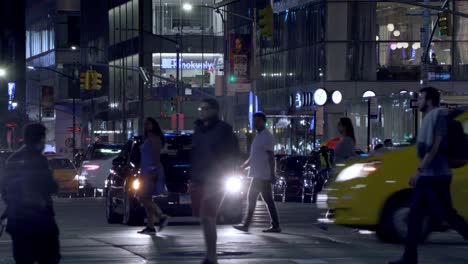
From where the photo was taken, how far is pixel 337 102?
181 feet

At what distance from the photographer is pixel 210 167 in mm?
12633

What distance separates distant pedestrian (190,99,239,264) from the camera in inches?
497

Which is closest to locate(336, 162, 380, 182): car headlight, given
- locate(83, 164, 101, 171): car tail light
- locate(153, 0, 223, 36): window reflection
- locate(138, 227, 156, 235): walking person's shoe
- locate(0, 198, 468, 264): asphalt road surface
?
locate(0, 198, 468, 264): asphalt road surface

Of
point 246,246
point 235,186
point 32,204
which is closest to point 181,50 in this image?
point 235,186

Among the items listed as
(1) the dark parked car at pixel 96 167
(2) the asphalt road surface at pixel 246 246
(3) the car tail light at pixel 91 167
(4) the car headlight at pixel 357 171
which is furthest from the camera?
(3) the car tail light at pixel 91 167

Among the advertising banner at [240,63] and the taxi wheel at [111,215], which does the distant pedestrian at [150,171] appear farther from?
the advertising banner at [240,63]

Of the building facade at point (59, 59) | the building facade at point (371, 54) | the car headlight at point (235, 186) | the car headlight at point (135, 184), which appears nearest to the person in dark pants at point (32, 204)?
the car headlight at point (135, 184)

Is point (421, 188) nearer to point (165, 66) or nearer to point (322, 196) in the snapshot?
point (322, 196)

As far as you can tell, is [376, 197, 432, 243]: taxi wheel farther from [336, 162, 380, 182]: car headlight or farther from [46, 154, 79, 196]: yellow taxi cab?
[46, 154, 79, 196]: yellow taxi cab

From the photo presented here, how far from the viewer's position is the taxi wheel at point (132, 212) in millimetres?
20164

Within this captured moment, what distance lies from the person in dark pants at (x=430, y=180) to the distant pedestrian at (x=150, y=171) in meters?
6.72

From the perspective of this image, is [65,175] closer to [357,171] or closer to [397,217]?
[357,171]

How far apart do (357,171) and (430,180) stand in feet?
11.8

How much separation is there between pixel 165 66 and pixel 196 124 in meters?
73.5
